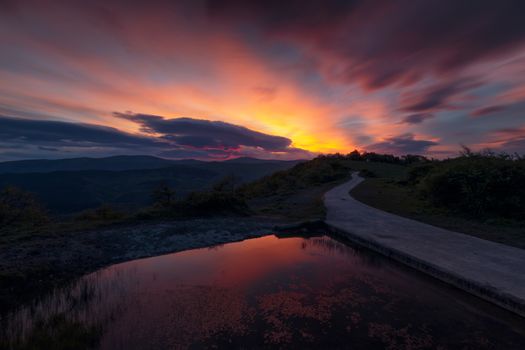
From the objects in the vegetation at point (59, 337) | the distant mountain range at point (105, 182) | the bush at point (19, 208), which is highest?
the vegetation at point (59, 337)

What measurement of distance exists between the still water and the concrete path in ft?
0.99

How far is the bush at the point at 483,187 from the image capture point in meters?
12.8

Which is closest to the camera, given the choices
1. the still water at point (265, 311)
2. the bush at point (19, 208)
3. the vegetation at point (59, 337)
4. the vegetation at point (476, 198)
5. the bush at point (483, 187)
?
the vegetation at point (59, 337)

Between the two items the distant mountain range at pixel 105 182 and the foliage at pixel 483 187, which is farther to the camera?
the distant mountain range at pixel 105 182

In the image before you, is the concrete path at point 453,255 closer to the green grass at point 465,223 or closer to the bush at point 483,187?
the green grass at point 465,223

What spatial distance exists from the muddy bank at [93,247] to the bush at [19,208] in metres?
6.43

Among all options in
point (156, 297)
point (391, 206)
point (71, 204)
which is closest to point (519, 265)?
point (156, 297)

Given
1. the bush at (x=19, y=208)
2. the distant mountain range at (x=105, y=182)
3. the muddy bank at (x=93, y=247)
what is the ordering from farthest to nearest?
the distant mountain range at (x=105, y=182) < the bush at (x=19, y=208) < the muddy bank at (x=93, y=247)

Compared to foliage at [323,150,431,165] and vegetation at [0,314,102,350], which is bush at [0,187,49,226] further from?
foliage at [323,150,431,165]

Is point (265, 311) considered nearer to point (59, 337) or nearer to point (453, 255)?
point (59, 337)

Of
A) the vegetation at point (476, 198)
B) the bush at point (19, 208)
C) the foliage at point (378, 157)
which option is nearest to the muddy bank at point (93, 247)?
the bush at point (19, 208)

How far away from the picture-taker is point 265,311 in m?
5.31

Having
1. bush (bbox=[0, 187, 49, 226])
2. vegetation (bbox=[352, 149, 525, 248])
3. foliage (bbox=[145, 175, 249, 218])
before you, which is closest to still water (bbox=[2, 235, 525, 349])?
vegetation (bbox=[352, 149, 525, 248])

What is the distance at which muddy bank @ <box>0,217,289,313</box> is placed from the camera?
21.1 ft
